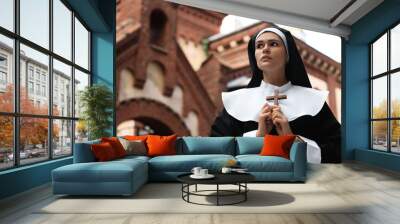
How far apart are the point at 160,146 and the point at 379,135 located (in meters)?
5.24

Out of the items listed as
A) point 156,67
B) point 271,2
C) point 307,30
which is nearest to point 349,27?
point 307,30

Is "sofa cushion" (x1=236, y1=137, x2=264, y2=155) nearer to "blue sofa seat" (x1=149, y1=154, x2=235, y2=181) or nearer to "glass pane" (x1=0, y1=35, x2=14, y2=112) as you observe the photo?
"blue sofa seat" (x1=149, y1=154, x2=235, y2=181)

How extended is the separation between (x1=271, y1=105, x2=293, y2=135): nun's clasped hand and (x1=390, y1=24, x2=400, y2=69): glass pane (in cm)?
251

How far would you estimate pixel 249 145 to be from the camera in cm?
648

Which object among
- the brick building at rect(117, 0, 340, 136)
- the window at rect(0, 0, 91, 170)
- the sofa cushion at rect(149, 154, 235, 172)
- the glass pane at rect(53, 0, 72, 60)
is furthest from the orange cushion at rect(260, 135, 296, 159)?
the brick building at rect(117, 0, 340, 136)

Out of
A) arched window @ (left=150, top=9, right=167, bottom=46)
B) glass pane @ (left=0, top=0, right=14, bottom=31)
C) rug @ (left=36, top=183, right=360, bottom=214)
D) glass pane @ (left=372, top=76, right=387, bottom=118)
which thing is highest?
arched window @ (left=150, top=9, right=167, bottom=46)

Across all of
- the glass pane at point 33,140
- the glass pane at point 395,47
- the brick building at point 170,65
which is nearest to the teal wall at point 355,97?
the glass pane at point 395,47

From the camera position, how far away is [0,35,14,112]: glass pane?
4.68 meters

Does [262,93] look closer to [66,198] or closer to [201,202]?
[201,202]

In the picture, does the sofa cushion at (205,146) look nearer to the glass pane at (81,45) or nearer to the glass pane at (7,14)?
the glass pane at (81,45)

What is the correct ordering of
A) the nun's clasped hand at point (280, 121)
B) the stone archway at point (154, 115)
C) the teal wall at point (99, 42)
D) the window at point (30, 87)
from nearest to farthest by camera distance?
1. the window at point (30, 87)
2. the teal wall at point (99, 42)
3. the nun's clasped hand at point (280, 121)
4. the stone archway at point (154, 115)

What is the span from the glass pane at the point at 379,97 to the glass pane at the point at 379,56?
23 cm

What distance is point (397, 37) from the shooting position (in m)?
7.73

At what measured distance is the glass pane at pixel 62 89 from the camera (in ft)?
21.0
